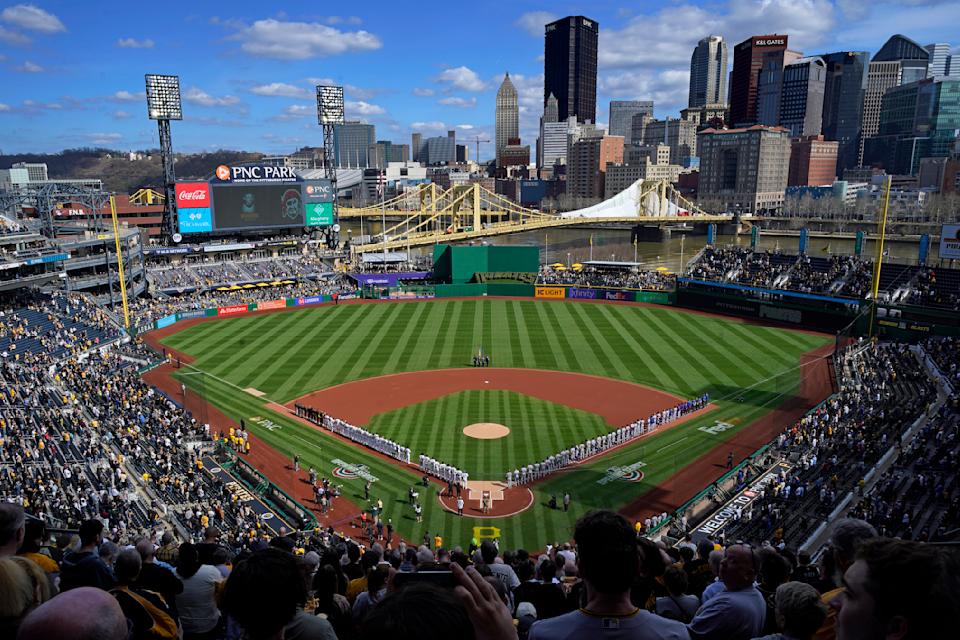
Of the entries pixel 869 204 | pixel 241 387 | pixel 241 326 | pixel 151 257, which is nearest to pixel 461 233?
pixel 151 257

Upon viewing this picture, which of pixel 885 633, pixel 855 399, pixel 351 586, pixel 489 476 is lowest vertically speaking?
pixel 489 476

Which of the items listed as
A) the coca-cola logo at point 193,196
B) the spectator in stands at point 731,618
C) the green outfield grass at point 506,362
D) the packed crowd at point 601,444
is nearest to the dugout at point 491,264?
the green outfield grass at point 506,362

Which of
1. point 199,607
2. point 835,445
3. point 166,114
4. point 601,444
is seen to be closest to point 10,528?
point 199,607

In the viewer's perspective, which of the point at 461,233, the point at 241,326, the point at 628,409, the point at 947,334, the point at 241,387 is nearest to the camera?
the point at 628,409

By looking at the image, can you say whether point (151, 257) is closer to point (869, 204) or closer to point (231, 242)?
point (231, 242)

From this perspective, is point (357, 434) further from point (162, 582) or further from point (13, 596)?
point (13, 596)

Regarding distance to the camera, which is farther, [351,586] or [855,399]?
[855,399]

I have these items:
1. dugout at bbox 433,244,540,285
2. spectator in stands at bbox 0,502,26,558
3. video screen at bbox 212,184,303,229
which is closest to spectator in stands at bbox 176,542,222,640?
spectator in stands at bbox 0,502,26,558
